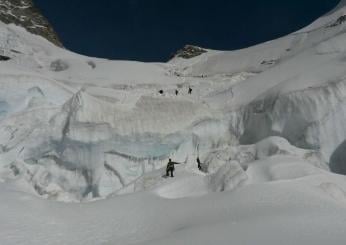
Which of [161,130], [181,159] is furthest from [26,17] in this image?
[181,159]

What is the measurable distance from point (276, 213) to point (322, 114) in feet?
40.4

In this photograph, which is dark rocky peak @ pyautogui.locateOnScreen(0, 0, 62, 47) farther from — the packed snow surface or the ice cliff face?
the ice cliff face

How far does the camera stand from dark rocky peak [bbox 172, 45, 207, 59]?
236 ft

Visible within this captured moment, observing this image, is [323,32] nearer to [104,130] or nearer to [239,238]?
[104,130]

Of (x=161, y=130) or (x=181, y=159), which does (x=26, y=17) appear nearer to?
(x=161, y=130)

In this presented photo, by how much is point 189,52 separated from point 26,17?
23166 millimetres

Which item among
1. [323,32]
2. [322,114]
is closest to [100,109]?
[322,114]

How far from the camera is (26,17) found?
74.1 meters

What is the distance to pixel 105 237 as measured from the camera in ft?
32.1

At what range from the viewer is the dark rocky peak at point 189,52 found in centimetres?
7188

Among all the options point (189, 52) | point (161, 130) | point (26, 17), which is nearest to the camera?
point (161, 130)


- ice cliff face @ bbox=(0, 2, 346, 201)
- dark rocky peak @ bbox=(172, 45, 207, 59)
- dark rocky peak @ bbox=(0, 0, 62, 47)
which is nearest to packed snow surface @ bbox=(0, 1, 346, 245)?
ice cliff face @ bbox=(0, 2, 346, 201)

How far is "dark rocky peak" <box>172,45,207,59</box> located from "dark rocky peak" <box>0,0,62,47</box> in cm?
1692

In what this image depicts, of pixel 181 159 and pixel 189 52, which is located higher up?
pixel 189 52
